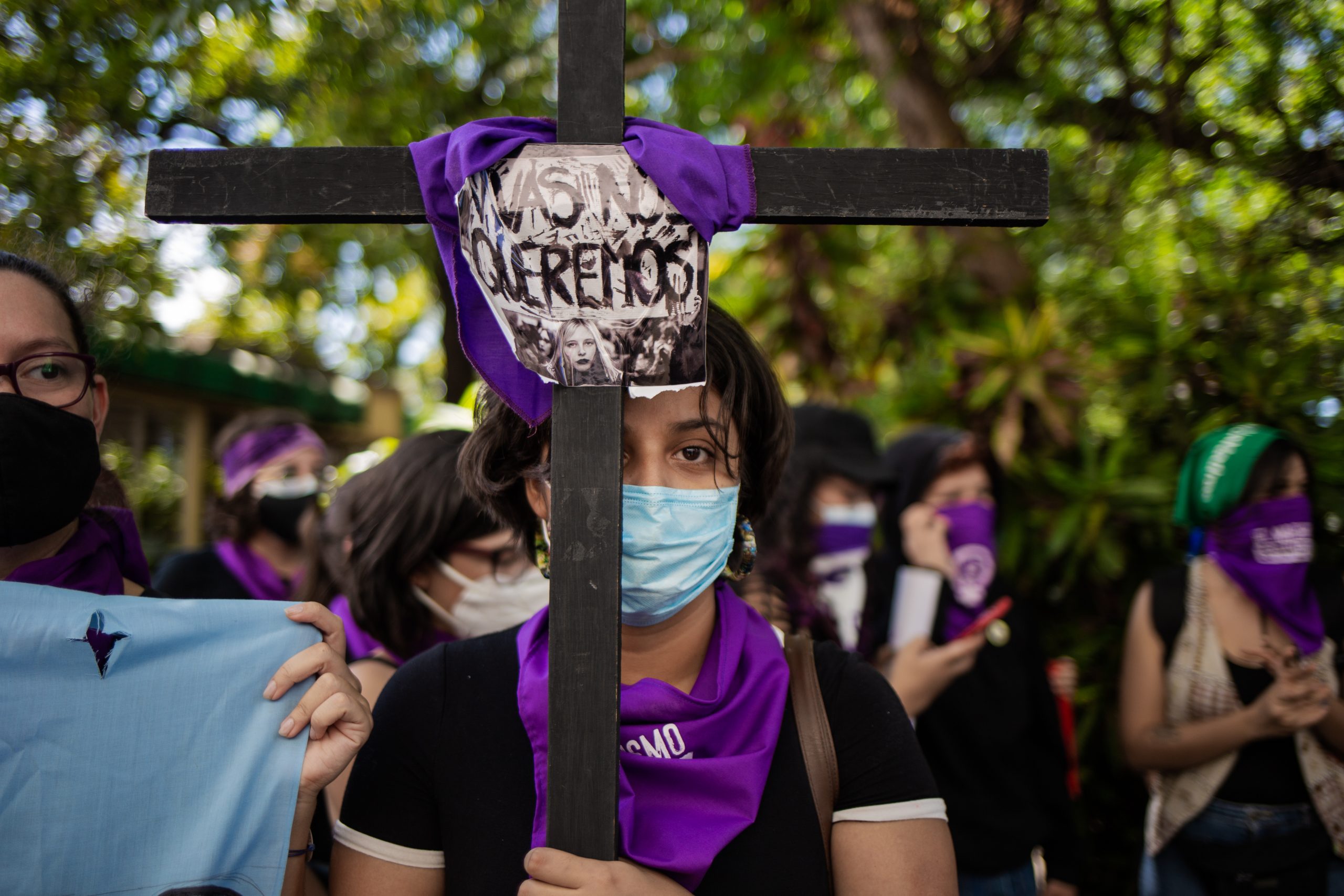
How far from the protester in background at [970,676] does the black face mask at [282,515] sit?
8.28 ft

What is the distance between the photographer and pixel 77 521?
1573mm

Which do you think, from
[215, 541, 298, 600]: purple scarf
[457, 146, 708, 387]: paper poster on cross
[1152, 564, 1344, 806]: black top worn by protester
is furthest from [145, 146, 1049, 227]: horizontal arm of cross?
[215, 541, 298, 600]: purple scarf

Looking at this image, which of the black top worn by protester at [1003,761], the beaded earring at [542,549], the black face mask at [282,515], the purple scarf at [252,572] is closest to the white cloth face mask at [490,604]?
the beaded earring at [542,549]

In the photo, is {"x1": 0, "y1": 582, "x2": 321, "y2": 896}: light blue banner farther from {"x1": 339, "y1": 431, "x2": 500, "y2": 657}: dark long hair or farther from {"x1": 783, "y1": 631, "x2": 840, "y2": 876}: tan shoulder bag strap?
{"x1": 339, "y1": 431, "x2": 500, "y2": 657}: dark long hair

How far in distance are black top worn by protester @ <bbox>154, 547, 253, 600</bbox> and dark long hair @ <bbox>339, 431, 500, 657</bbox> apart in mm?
→ 1241

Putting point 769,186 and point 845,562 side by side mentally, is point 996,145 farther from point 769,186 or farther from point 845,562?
point 769,186

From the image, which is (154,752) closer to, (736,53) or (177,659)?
(177,659)

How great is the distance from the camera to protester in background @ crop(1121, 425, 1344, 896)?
8.85 feet

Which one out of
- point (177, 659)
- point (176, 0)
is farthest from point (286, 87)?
point (177, 659)

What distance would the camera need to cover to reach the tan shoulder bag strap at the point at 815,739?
1.47 m

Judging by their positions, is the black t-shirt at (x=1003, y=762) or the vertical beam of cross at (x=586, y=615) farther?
the black t-shirt at (x=1003, y=762)

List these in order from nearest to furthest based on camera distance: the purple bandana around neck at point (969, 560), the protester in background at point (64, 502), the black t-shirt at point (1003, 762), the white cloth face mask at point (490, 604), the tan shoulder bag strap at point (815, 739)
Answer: the protester in background at point (64, 502) → the tan shoulder bag strap at point (815, 739) → the white cloth face mask at point (490, 604) → the black t-shirt at point (1003, 762) → the purple bandana around neck at point (969, 560)

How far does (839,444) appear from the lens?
11.6ft

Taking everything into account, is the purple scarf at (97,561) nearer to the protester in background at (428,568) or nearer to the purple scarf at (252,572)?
the protester in background at (428,568)
